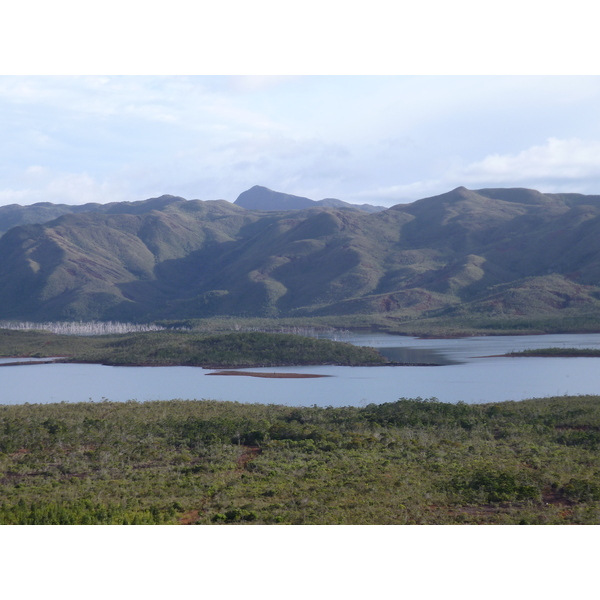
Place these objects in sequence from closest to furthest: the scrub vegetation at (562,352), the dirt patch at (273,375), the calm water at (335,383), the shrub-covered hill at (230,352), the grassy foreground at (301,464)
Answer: the grassy foreground at (301,464), the calm water at (335,383), the dirt patch at (273,375), the scrub vegetation at (562,352), the shrub-covered hill at (230,352)

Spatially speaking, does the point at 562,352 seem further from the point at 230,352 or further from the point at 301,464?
the point at 301,464

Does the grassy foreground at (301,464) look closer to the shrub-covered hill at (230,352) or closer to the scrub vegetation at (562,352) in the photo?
the shrub-covered hill at (230,352)

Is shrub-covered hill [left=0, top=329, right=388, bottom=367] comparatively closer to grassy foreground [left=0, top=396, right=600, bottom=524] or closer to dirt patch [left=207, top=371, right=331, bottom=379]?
dirt patch [left=207, top=371, right=331, bottom=379]

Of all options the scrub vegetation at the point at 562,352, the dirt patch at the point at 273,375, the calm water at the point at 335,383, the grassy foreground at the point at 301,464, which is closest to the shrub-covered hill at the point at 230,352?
the calm water at the point at 335,383

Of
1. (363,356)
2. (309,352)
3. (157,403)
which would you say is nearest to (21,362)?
(309,352)

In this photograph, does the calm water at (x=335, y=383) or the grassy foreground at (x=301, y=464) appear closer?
the grassy foreground at (x=301, y=464)

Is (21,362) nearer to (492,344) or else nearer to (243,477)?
(492,344)
